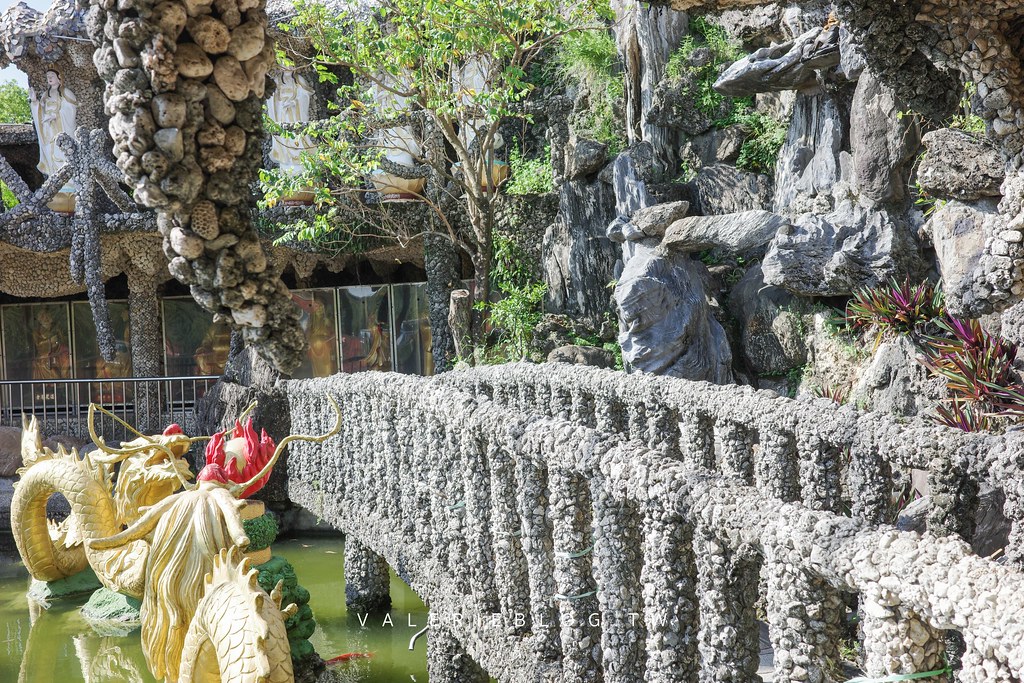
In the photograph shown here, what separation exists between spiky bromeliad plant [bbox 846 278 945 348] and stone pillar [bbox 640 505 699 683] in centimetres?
577

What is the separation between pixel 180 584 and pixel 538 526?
150 cm

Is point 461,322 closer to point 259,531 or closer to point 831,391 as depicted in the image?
point 831,391

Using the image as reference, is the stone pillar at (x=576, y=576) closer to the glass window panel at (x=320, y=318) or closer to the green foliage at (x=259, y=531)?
the green foliage at (x=259, y=531)

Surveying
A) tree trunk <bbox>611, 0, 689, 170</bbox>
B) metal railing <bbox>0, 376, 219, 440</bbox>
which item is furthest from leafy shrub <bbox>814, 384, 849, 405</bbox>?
metal railing <bbox>0, 376, 219, 440</bbox>

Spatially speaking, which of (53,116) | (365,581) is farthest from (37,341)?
(365,581)

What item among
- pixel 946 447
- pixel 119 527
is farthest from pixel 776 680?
pixel 119 527

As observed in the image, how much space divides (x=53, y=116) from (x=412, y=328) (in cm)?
622

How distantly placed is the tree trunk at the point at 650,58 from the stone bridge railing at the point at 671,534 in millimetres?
6781

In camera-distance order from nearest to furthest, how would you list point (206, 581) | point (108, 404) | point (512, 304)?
point (206, 581), point (512, 304), point (108, 404)

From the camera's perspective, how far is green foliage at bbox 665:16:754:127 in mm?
11289

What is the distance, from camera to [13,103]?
63.6 feet

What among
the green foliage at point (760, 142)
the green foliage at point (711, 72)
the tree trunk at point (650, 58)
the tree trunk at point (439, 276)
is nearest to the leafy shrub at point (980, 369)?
the green foliage at point (760, 142)

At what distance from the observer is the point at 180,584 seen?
3568mm

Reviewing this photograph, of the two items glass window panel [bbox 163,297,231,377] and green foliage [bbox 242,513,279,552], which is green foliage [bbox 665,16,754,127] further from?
glass window panel [bbox 163,297,231,377]
